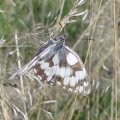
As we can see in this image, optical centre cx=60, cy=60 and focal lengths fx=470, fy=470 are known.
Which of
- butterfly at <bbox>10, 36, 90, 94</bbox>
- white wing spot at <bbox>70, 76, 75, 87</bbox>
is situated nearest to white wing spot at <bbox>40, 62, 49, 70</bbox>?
butterfly at <bbox>10, 36, 90, 94</bbox>

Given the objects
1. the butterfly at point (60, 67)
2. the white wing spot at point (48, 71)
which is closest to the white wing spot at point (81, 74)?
the butterfly at point (60, 67)

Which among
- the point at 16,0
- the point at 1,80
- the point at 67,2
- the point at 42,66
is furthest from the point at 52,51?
the point at 67,2

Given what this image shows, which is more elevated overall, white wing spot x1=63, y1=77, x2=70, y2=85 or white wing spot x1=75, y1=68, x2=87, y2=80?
white wing spot x1=75, y1=68, x2=87, y2=80

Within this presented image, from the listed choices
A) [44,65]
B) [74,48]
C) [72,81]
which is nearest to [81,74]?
[72,81]

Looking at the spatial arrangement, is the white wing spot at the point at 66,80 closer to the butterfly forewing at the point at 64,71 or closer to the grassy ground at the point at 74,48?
the butterfly forewing at the point at 64,71

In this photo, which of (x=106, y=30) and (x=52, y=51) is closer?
(x=52, y=51)

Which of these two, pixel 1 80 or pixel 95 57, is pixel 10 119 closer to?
pixel 1 80

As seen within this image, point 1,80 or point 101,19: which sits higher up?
point 101,19

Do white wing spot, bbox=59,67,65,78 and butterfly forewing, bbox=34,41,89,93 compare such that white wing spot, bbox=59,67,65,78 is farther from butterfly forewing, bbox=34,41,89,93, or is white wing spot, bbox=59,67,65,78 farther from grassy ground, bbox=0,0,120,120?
grassy ground, bbox=0,0,120,120
